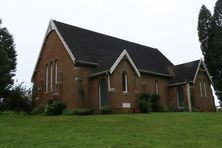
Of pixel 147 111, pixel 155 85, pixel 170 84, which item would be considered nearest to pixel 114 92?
pixel 147 111

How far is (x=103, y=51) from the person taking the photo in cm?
3716

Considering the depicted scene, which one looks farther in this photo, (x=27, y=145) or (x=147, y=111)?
(x=147, y=111)

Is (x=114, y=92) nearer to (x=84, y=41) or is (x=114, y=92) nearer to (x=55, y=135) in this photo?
(x=84, y=41)

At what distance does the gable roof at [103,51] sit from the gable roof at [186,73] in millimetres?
1370

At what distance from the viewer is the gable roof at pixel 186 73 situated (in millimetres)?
41166

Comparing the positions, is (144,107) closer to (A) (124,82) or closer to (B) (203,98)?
(A) (124,82)

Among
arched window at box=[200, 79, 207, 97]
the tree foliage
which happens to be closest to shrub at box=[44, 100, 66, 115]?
arched window at box=[200, 79, 207, 97]

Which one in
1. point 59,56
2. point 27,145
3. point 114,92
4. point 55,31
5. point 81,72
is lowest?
point 27,145

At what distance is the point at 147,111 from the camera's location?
31.5 meters

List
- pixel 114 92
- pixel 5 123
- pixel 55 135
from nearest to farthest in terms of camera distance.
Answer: pixel 55 135 < pixel 5 123 < pixel 114 92

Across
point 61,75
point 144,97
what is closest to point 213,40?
point 144,97

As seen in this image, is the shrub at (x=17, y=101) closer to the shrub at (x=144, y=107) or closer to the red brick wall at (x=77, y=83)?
the red brick wall at (x=77, y=83)

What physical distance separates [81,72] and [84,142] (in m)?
20.6

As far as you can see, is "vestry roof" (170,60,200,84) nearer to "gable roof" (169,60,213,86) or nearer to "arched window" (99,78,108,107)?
"gable roof" (169,60,213,86)
